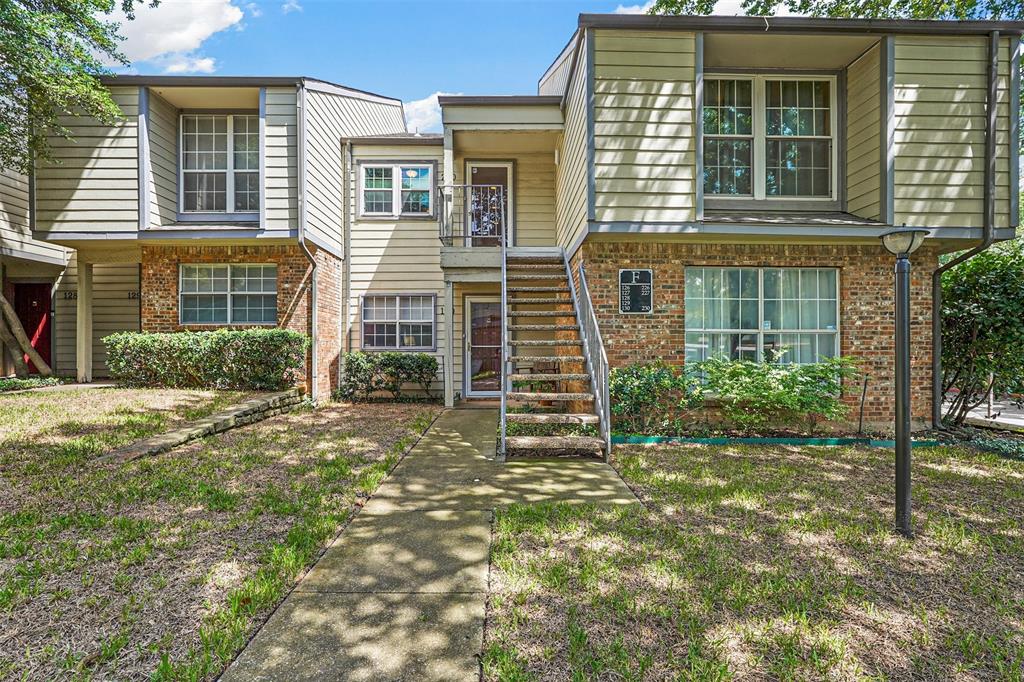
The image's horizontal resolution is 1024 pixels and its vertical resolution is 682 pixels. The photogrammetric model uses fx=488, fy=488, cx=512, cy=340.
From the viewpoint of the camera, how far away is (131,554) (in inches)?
118

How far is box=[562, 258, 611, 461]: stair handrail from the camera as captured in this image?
18.4 feet

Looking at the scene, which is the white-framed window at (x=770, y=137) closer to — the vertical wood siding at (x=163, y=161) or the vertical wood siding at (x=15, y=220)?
the vertical wood siding at (x=163, y=161)

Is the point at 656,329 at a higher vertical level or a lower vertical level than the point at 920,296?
lower

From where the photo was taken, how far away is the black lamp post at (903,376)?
11.4 ft

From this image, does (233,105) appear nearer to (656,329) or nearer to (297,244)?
(297,244)

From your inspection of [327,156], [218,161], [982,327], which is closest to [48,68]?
[218,161]

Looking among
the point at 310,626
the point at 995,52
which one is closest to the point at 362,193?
the point at 310,626

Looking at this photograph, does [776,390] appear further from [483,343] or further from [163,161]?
[163,161]

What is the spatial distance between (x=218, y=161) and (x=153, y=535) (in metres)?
8.96

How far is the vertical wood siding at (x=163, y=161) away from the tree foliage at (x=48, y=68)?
0.65 m

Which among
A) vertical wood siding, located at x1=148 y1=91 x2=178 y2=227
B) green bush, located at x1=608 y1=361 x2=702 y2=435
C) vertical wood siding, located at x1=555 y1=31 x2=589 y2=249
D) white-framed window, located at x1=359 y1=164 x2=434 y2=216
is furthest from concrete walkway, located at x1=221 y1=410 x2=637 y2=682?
vertical wood siding, located at x1=148 y1=91 x2=178 y2=227

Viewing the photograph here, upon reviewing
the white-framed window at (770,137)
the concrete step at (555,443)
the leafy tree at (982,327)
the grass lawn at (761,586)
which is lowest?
the grass lawn at (761,586)

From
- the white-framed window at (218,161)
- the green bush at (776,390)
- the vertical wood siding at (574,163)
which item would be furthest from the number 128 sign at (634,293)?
the white-framed window at (218,161)

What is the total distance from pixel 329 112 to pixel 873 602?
1123cm
